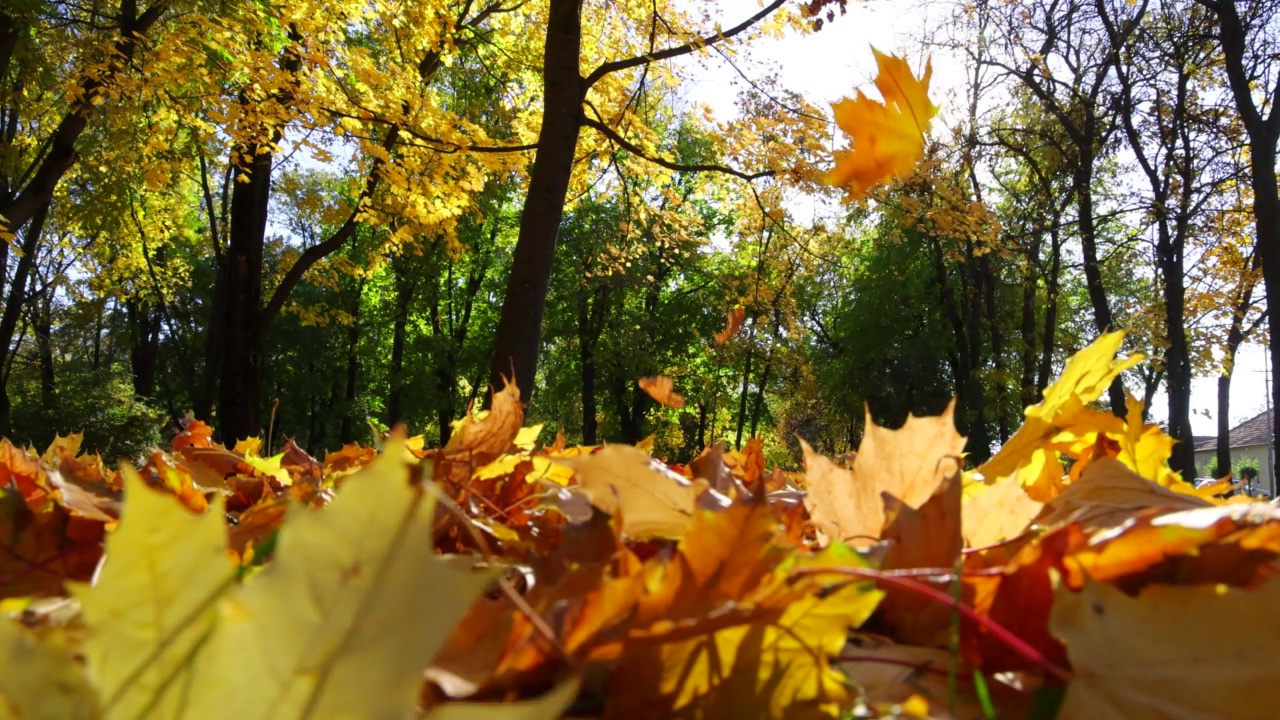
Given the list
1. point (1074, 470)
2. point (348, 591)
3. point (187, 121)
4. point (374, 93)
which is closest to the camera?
point (348, 591)

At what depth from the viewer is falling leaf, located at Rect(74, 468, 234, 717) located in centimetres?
26

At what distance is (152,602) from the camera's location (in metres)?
0.27

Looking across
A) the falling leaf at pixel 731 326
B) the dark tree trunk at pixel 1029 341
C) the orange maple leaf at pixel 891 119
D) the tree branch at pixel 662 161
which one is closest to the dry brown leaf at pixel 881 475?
the falling leaf at pixel 731 326

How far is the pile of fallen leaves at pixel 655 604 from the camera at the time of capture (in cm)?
25

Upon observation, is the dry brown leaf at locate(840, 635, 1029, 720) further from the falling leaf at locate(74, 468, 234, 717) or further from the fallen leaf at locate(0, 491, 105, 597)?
the fallen leaf at locate(0, 491, 105, 597)

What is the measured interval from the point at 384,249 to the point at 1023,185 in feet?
44.7

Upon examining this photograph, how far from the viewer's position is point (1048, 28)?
1261 cm

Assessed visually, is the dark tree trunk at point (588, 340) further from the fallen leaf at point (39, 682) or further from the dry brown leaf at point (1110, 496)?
the fallen leaf at point (39, 682)

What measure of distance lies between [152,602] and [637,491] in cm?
28

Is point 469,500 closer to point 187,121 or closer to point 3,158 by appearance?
point 187,121

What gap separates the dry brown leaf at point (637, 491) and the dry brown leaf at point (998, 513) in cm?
19

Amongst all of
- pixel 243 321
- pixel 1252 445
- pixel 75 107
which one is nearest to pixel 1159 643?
pixel 75 107

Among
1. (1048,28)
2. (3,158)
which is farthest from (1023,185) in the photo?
(3,158)

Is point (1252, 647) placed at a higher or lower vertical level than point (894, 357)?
lower
